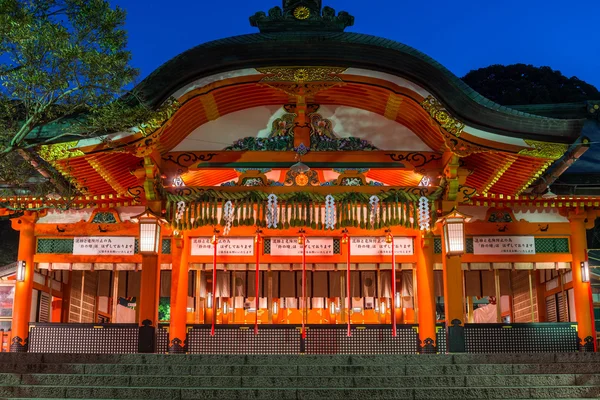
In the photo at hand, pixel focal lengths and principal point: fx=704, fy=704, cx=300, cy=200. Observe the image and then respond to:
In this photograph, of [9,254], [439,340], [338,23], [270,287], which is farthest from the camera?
[9,254]

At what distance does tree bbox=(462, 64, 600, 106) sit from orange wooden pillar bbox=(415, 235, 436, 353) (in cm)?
1532

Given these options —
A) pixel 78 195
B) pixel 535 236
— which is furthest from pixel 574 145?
pixel 78 195

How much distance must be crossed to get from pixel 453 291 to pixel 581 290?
315 cm

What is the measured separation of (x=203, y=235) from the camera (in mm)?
15016

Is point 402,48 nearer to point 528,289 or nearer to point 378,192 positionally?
point 378,192

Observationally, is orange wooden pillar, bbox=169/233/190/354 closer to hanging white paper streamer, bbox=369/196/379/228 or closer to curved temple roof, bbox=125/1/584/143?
curved temple roof, bbox=125/1/584/143

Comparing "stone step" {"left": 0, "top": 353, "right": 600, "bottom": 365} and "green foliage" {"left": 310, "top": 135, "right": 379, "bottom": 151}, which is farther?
"green foliage" {"left": 310, "top": 135, "right": 379, "bottom": 151}

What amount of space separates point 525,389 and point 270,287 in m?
8.34

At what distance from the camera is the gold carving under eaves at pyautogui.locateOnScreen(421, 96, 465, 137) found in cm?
1196

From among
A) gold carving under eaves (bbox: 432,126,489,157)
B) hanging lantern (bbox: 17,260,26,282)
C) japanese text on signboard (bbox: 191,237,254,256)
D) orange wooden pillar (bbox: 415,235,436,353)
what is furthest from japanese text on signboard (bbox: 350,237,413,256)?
hanging lantern (bbox: 17,260,26,282)

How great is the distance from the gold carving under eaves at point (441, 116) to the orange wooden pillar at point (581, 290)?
12.6ft

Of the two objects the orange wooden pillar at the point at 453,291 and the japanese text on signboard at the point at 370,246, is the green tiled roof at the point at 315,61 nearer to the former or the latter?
the orange wooden pillar at the point at 453,291

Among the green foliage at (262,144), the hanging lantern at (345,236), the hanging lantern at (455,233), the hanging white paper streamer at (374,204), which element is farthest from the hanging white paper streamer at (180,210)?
the hanging lantern at (455,233)

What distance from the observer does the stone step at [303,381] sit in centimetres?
861
